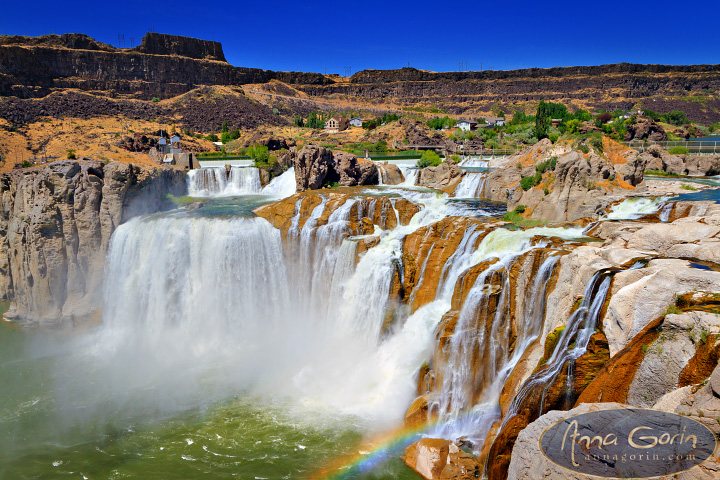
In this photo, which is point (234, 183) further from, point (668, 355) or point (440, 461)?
point (668, 355)

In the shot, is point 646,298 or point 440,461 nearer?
point 646,298

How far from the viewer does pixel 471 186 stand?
29.0m

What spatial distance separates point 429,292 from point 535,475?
10438 millimetres

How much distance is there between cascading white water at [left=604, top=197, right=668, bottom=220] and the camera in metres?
18.7

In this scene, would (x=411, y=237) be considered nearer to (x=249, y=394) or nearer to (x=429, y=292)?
(x=429, y=292)

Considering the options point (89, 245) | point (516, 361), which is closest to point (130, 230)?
point (89, 245)

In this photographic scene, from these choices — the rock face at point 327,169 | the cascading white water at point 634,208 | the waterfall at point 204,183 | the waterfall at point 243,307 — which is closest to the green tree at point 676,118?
the rock face at point 327,169

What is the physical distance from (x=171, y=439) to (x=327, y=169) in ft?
70.3

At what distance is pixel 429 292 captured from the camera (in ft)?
57.3

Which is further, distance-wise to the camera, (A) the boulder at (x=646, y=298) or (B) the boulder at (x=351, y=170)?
(B) the boulder at (x=351, y=170)

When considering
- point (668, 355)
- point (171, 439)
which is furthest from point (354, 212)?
point (668, 355)

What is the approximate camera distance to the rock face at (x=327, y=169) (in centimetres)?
3166

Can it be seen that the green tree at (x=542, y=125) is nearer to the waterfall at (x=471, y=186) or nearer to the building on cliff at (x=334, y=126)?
the waterfall at (x=471, y=186)

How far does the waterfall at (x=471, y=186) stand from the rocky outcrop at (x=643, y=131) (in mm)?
44383
